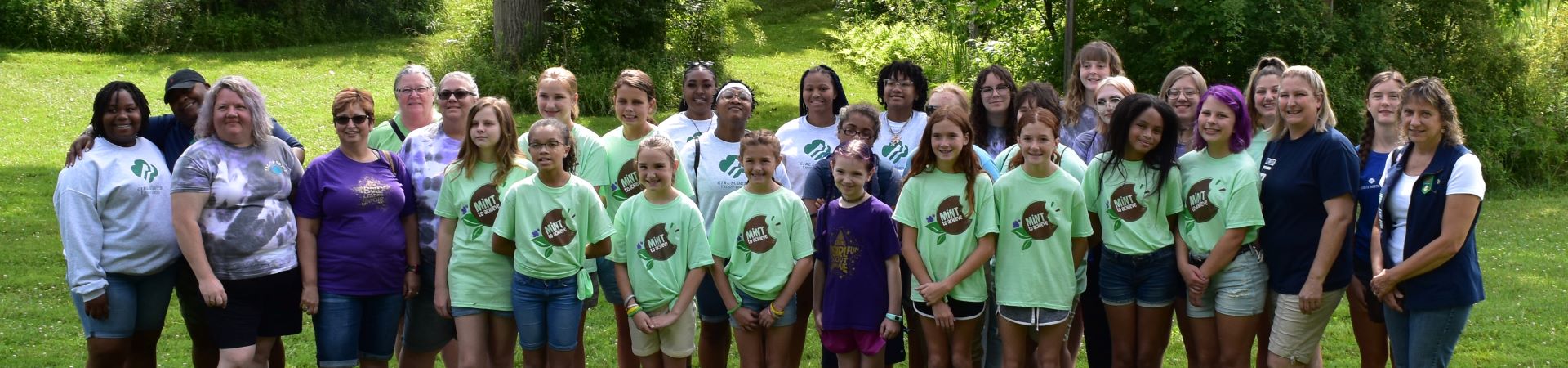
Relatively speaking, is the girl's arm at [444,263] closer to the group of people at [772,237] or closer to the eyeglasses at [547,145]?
the group of people at [772,237]

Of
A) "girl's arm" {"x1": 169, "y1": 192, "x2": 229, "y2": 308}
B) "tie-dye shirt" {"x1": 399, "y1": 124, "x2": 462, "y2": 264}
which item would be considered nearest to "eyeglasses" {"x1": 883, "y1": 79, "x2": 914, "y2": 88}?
"tie-dye shirt" {"x1": 399, "y1": 124, "x2": 462, "y2": 264}

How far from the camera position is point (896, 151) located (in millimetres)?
5398

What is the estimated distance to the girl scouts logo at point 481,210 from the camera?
473 centimetres

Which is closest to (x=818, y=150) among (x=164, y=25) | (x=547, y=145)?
(x=547, y=145)

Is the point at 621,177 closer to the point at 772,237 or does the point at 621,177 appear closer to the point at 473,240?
the point at 473,240

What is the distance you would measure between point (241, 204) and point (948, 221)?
2.71m

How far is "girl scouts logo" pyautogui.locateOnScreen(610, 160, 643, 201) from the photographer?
533 cm

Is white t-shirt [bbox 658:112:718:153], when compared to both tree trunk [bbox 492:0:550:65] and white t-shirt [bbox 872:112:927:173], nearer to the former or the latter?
white t-shirt [bbox 872:112:927:173]

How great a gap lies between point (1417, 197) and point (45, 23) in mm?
20731

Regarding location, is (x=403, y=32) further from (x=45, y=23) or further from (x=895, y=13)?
(x=895, y=13)

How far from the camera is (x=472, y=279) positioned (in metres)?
Answer: 4.73

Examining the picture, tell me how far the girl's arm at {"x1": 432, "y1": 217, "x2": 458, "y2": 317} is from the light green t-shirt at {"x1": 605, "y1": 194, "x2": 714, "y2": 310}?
67cm

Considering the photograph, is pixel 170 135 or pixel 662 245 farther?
pixel 170 135

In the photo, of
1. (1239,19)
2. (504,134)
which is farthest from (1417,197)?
(1239,19)
